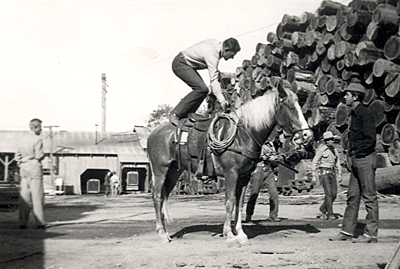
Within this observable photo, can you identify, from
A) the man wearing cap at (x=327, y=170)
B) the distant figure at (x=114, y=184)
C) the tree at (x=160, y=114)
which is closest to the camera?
the man wearing cap at (x=327, y=170)

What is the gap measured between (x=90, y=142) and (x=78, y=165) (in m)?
4.41

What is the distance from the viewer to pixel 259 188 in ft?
31.9

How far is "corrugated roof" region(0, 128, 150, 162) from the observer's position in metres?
41.7

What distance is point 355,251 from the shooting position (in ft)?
19.1

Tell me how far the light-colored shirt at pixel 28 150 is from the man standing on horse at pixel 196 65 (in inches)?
114

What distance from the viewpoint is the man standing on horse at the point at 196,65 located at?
7254mm

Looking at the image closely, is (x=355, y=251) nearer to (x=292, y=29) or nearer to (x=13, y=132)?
(x=292, y=29)

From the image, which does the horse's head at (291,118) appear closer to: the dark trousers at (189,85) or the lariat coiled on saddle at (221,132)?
the lariat coiled on saddle at (221,132)

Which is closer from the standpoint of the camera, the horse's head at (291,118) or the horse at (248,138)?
the horse's head at (291,118)

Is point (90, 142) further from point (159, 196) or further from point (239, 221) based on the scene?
point (239, 221)

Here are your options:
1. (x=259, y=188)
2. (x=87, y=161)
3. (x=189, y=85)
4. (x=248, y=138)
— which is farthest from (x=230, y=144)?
(x=87, y=161)

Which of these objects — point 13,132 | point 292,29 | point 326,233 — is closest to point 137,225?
point 326,233

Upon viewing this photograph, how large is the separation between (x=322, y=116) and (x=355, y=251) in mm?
9872

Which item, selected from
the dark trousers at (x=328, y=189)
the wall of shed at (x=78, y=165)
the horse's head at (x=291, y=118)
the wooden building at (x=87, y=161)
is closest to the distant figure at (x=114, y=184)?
the wooden building at (x=87, y=161)
